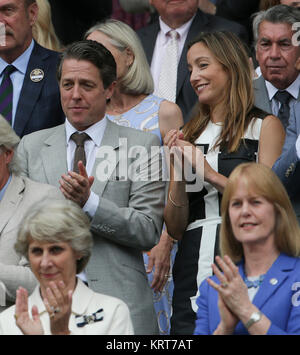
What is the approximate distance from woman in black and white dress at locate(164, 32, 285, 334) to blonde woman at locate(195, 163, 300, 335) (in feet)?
1.76

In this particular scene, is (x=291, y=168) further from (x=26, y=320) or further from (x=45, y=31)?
(x=45, y=31)

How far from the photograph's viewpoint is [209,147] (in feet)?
17.7

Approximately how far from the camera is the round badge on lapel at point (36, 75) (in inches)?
238

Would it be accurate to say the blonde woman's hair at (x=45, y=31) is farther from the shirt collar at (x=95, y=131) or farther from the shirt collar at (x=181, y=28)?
the shirt collar at (x=95, y=131)

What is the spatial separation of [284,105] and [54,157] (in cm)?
152

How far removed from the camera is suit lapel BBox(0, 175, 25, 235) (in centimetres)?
500

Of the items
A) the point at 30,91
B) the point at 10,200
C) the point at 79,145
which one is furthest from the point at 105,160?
the point at 30,91

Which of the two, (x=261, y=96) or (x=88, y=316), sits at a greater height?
(x=261, y=96)

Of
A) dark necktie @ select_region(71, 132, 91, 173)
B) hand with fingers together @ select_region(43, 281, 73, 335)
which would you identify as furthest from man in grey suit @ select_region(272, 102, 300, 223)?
hand with fingers together @ select_region(43, 281, 73, 335)

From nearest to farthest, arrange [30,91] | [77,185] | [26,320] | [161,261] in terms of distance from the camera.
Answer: [26,320], [77,185], [161,261], [30,91]

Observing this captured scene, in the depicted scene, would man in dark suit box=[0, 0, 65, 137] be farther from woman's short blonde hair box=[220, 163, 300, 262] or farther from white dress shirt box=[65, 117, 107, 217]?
woman's short blonde hair box=[220, 163, 300, 262]

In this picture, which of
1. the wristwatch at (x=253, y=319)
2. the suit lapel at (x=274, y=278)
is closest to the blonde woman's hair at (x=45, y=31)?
the suit lapel at (x=274, y=278)

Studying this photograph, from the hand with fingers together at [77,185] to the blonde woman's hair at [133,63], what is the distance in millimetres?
1312
